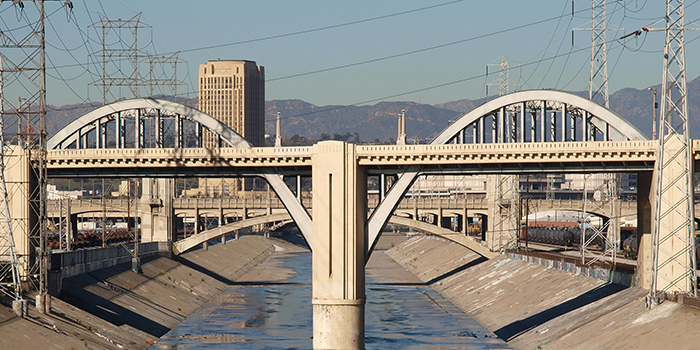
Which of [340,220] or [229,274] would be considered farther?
[229,274]

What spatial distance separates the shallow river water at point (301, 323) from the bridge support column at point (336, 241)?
6.33 m

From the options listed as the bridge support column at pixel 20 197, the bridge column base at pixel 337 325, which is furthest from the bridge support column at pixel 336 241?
the bridge support column at pixel 20 197

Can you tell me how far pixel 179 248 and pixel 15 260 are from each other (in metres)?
61.2

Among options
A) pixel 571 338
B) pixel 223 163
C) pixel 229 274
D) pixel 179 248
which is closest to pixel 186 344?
pixel 223 163

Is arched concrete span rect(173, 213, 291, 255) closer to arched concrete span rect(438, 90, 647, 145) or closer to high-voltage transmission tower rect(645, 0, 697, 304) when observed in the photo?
arched concrete span rect(438, 90, 647, 145)

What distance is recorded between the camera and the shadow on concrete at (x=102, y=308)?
211 feet

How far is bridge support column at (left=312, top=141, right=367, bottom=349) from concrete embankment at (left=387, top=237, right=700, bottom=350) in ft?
46.1

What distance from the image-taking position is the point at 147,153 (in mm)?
63500

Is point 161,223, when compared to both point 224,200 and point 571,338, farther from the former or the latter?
point 571,338

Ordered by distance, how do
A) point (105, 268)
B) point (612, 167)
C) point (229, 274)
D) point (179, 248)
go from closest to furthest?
point (612, 167), point (105, 268), point (179, 248), point (229, 274)

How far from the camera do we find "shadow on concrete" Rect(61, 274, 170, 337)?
64250 mm

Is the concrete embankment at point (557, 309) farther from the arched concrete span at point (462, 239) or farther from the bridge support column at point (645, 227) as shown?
the arched concrete span at point (462, 239)

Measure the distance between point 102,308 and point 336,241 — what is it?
21.1 meters

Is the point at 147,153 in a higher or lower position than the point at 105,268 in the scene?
higher
